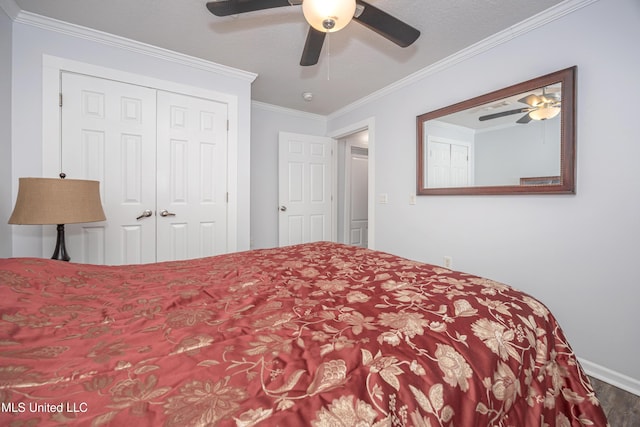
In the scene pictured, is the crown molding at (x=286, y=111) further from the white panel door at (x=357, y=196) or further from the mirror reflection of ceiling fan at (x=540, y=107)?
the mirror reflection of ceiling fan at (x=540, y=107)

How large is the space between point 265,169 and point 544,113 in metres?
3.11

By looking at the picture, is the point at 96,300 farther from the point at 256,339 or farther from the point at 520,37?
the point at 520,37

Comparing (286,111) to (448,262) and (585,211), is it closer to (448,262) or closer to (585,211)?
(448,262)

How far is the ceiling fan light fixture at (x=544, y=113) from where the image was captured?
1912 millimetres

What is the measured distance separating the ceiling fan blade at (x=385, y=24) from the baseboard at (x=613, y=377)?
8.12 feet

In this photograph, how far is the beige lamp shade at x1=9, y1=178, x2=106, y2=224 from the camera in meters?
1.61

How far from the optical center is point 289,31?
7.18 ft

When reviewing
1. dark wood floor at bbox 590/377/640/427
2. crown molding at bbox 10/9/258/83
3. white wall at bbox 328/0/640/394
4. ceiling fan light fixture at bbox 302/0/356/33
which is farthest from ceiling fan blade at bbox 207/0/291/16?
dark wood floor at bbox 590/377/640/427

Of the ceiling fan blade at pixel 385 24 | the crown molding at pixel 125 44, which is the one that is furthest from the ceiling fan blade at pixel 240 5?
the crown molding at pixel 125 44

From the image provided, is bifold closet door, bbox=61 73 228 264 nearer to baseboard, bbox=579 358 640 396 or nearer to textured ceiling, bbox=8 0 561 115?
textured ceiling, bbox=8 0 561 115

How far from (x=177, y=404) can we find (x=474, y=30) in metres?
2.89

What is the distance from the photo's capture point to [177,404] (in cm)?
47

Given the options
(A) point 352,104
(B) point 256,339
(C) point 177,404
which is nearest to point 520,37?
(A) point 352,104

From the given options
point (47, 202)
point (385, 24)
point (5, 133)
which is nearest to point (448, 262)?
point (385, 24)
